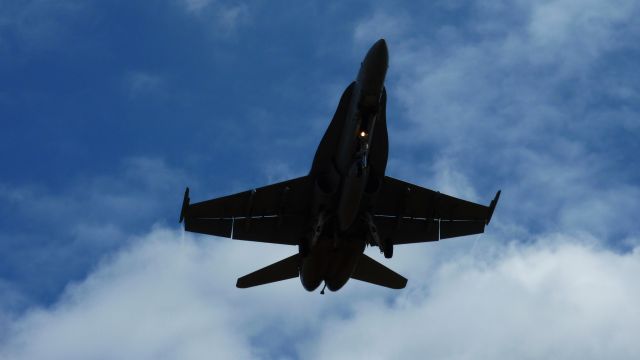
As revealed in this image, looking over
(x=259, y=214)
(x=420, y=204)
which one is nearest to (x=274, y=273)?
(x=259, y=214)

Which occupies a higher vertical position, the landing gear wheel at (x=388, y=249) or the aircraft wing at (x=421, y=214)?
the aircraft wing at (x=421, y=214)

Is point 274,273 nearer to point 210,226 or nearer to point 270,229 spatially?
point 270,229

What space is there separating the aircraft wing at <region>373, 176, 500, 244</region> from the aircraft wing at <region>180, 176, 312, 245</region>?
3244mm

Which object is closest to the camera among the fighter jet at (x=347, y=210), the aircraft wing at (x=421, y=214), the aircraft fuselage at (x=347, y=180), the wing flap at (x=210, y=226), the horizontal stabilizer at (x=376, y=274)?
the aircraft fuselage at (x=347, y=180)

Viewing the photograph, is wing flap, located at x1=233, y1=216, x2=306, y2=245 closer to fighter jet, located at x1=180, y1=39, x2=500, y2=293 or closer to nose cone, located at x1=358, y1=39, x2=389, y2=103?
fighter jet, located at x1=180, y1=39, x2=500, y2=293

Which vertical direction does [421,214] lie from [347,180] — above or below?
above

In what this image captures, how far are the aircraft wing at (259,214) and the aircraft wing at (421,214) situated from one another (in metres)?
3.24

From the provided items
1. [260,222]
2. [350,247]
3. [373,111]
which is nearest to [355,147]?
[373,111]

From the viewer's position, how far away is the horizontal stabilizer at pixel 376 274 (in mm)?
34344

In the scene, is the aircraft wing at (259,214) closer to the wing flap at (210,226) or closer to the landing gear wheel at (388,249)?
the wing flap at (210,226)

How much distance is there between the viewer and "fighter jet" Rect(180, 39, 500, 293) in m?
29.1

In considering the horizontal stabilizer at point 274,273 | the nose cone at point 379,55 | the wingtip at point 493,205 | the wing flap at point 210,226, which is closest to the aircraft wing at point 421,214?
the wingtip at point 493,205

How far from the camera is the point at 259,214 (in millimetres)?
33562

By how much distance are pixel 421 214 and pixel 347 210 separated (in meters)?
6.17
